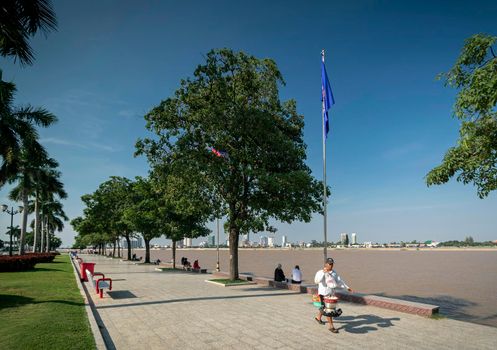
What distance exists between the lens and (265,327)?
32.9 feet

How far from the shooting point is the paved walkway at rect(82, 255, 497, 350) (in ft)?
27.8

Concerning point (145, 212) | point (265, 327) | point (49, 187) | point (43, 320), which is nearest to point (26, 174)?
point (49, 187)

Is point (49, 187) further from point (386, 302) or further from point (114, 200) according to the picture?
point (386, 302)

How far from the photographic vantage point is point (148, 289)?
1888 centimetres

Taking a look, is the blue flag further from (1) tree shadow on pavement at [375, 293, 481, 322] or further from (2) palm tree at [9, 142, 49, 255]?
(2) palm tree at [9, 142, 49, 255]

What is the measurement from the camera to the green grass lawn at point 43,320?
7.90m

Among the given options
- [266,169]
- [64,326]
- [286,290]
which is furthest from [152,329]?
[266,169]

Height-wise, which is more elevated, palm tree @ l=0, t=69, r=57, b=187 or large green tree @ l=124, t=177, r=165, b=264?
palm tree @ l=0, t=69, r=57, b=187

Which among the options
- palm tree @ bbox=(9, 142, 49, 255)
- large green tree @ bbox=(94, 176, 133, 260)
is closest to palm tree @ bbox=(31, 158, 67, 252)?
palm tree @ bbox=(9, 142, 49, 255)

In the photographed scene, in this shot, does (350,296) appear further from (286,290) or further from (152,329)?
(152,329)

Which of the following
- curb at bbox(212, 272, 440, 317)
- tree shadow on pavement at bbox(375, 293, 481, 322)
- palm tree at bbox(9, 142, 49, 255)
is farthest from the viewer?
palm tree at bbox(9, 142, 49, 255)

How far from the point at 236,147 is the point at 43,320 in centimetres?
1222

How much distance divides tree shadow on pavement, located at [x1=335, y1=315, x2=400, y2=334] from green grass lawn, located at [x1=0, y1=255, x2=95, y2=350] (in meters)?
6.42

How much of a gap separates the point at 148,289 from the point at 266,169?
338 inches
